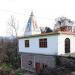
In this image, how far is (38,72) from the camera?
23.6m

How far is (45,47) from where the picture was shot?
23281 millimetres

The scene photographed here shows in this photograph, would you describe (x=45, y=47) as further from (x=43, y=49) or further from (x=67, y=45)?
(x=67, y=45)

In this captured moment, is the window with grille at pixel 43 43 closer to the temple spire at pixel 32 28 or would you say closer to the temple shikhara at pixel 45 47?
the temple shikhara at pixel 45 47

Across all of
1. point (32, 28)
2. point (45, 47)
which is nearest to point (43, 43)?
point (45, 47)

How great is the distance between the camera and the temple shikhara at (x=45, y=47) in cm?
2169

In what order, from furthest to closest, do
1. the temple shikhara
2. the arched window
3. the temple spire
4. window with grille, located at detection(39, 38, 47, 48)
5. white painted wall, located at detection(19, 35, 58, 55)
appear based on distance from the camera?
1. the temple spire
2. window with grille, located at detection(39, 38, 47, 48)
3. the arched window
4. white painted wall, located at detection(19, 35, 58, 55)
5. the temple shikhara

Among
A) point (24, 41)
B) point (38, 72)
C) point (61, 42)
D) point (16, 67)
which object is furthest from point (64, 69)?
point (16, 67)

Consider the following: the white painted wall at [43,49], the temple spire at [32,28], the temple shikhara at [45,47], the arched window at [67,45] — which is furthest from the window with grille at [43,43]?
the temple spire at [32,28]

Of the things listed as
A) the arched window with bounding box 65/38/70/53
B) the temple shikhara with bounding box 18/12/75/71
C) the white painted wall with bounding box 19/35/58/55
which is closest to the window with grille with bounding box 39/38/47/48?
the temple shikhara with bounding box 18/12/75/71

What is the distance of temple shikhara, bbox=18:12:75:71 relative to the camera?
21688 millimetres

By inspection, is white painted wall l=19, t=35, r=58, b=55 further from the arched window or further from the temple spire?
the temple spire

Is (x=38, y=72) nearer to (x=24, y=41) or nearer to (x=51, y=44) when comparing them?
(x=51, y=44)

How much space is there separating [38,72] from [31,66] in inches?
107

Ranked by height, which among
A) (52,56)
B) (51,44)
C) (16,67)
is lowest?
(16,67)
